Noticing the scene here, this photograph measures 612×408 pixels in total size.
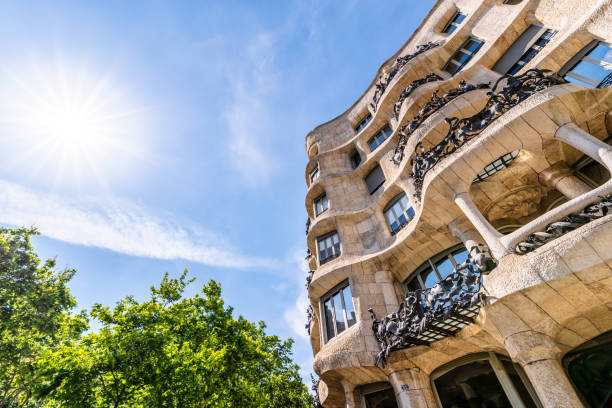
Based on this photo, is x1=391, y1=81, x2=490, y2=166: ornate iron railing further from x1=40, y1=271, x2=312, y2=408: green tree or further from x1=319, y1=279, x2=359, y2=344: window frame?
x1=40, y1=271, x2=312, y2=408: green tree

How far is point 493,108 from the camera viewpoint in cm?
790

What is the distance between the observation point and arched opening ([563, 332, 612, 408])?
632 centimetres

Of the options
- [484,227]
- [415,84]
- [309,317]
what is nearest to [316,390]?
[309,317]

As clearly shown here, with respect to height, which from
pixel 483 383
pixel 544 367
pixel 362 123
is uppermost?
pixel 362 123

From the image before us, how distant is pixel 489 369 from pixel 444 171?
570 centimetres

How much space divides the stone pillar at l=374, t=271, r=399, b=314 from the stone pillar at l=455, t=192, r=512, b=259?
413cm

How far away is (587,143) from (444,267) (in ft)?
17.1

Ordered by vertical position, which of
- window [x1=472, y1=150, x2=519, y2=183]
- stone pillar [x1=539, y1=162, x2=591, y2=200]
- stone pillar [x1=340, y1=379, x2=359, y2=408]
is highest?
window [x1=472, y1=150, x2=519, y2=183]

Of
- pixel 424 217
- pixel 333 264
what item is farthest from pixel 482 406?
pixel 333 264

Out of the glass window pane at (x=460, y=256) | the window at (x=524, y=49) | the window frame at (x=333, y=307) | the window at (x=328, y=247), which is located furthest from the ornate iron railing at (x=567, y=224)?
the window at (x=524, y=49)

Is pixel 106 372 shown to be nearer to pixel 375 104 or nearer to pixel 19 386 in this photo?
pixel 19 386

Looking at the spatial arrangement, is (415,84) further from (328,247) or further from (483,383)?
(483,383)

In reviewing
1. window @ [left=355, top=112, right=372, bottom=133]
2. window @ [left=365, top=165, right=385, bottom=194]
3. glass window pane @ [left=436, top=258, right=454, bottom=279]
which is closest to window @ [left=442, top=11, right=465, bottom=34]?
window @ [left=355, top=112, right=372, bottom=133]

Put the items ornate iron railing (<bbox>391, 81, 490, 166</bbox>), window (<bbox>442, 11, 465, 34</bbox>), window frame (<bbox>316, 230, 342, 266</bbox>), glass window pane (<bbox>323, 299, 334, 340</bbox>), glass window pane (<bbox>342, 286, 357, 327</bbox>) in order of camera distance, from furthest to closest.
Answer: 1. window (<bbox>442, 11, 465, 34</bbox>)
2. window frame (<bbox>316, 230, 342, 266</bbox>)
3. glass window pane (<bbox>323, 299, 334, 340</bbox>)
4. glass window pane (<bbox>342, 286, 357, 327</bbox>)
5. ornate iron railing (<bbox>391, 81, 490, 166</bbox>)
